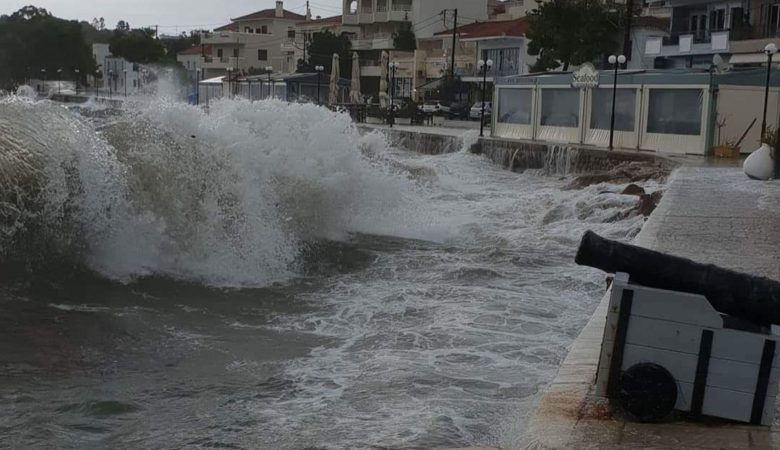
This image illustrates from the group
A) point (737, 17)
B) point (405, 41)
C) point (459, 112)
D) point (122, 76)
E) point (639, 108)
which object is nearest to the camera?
point (639, 108)

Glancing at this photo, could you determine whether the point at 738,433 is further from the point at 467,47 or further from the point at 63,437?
the point at 467,47

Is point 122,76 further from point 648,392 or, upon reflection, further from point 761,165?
point 648,392

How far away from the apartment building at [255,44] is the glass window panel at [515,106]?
180 ft

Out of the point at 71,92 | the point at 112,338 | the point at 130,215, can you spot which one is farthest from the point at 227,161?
the point at 71,92

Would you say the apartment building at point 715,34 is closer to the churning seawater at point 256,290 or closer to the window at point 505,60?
the window at point 505,60

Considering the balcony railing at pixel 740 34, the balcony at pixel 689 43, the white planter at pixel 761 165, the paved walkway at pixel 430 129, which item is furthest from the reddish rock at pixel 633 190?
the balcony at pixel 689 43

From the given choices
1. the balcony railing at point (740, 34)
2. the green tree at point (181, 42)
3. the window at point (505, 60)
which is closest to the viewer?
the balcony railing at point (740, 34)

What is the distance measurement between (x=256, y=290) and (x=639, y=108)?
736 inches

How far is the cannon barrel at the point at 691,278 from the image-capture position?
4328 mm

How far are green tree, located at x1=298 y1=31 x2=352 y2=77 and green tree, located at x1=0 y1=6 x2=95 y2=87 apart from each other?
931 inches

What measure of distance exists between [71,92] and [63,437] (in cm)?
8830

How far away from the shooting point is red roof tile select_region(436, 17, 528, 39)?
55931 millimetres

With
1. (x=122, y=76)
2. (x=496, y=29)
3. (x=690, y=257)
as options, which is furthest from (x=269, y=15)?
(x=690, y=257)

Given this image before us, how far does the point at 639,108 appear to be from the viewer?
2627 centimetres
